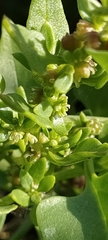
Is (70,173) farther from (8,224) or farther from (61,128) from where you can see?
(8,224)

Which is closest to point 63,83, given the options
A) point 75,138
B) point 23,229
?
point 75,138

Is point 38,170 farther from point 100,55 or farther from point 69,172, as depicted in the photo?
point 100,55

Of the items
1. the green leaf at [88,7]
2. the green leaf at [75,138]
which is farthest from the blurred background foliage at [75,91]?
the green leaf at [88,7]

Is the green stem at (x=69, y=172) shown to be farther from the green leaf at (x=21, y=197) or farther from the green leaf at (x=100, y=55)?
the green leaf at (x=100, y=55)

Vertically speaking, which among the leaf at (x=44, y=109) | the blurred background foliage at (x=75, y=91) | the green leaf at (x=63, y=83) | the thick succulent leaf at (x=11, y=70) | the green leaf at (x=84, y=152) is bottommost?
the blurred background foliage at (x=75, y=91)

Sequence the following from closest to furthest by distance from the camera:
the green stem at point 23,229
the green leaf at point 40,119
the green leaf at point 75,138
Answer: the green leaf at point 40,119, the green leaf at point 75,138, the green stem at point 23,229

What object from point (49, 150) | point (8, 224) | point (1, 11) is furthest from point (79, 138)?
point (1, 11)
